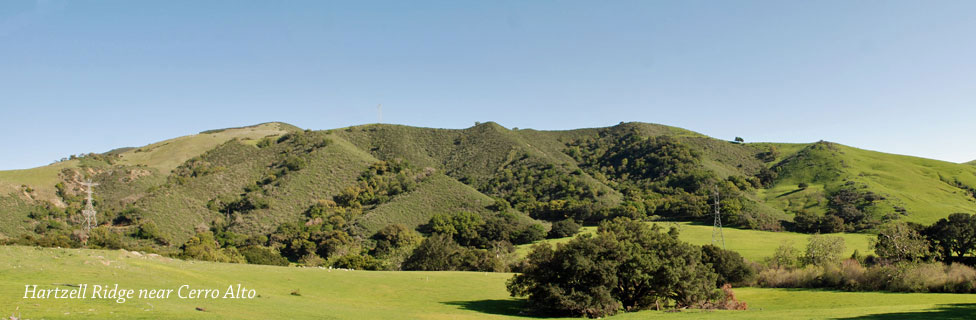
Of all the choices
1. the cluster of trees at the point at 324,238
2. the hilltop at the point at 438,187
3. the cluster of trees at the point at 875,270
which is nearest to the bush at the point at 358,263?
the cluster of trees at the point at 324,238

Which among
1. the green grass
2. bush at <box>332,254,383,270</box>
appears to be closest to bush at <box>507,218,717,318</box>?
bush at <box>332,254,383,270</box>

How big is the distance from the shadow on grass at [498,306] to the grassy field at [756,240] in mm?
45180

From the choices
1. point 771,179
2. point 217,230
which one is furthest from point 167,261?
point 771,179

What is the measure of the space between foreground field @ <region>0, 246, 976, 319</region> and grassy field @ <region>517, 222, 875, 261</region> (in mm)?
26219

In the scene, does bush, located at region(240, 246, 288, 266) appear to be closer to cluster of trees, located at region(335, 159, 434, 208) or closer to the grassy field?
the grassy field

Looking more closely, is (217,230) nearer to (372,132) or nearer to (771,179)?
(372,132)

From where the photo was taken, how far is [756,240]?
271 ft

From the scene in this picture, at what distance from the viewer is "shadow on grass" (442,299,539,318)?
33656 mm

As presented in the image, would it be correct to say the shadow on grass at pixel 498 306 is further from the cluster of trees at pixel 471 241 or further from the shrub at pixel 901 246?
the shrub at pixel 901 246

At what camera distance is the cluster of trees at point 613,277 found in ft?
107

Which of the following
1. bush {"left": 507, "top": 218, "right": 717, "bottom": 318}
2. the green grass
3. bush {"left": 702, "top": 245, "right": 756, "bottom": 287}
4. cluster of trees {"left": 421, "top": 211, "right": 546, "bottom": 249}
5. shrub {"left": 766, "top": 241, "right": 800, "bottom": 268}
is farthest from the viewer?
the green grass

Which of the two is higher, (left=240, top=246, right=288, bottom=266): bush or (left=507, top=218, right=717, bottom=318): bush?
(left=507, top=218, right=717, bottom=318): bush

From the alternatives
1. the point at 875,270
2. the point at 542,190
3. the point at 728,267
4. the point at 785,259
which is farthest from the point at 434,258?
the point at 542,190

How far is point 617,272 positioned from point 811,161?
13727 centimetres
